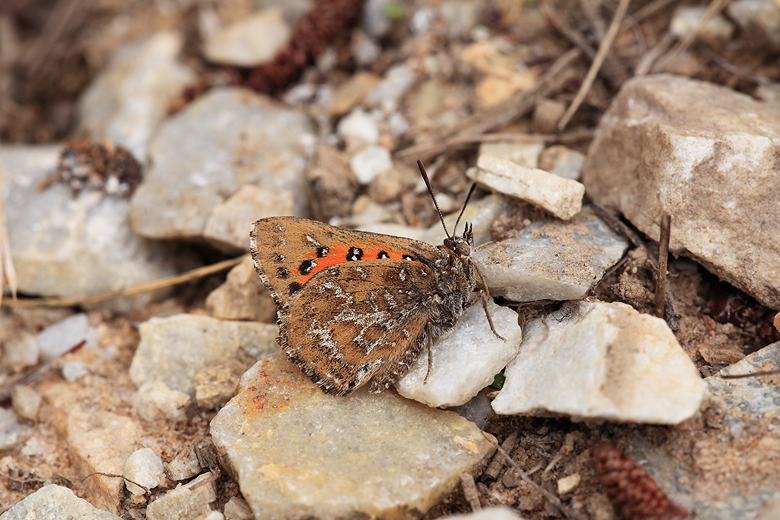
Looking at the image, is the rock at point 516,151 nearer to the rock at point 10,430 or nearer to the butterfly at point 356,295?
the butterfly at point 356,295

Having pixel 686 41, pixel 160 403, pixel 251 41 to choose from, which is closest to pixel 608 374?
pixel 160 403

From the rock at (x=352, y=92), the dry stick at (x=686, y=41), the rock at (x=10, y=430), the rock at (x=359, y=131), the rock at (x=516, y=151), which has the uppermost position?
the dry stick at (x=686, y=41)

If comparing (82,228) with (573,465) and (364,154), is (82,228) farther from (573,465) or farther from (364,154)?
(573,465)

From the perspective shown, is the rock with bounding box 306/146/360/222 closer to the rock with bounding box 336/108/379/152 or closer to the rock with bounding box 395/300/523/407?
the rock with bounding box 336/108/379/152

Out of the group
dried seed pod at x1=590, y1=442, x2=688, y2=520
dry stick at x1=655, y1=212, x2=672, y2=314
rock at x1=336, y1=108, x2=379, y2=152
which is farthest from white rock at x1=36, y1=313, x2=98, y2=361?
dry stick at x1=655, y1=212, x2=672, y2=314

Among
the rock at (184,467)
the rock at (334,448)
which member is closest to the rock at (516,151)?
the rock at (334,448)
